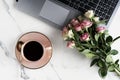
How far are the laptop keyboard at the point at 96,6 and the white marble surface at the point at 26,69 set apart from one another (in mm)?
60

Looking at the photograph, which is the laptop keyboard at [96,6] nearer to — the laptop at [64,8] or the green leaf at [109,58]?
Result: the laptop at [64,8]

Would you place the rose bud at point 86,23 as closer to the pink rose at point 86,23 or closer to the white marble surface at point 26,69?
the pink rose at point 86,23

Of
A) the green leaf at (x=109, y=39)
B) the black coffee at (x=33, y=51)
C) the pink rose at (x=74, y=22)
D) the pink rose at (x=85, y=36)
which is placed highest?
the pink rose at (x=74, y=22)

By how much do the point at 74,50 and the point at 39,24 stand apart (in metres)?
0.15

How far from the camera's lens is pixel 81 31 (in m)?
0.98

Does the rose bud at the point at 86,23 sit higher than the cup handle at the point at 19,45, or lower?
higher

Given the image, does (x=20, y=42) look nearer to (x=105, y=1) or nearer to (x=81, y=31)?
(x=81, y=31)

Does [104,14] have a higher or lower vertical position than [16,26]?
higher

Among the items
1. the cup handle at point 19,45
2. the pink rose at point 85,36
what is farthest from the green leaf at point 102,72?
the cup handle at point 19,45

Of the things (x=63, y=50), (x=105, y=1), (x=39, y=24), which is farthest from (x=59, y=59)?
(x=105, y=1)

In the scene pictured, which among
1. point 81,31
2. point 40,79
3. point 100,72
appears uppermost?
point 81,31

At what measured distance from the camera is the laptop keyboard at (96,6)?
1011 millimetres

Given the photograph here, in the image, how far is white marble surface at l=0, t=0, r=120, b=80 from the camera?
1.03 meters

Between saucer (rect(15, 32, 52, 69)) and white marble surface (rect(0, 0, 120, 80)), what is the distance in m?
0.02
